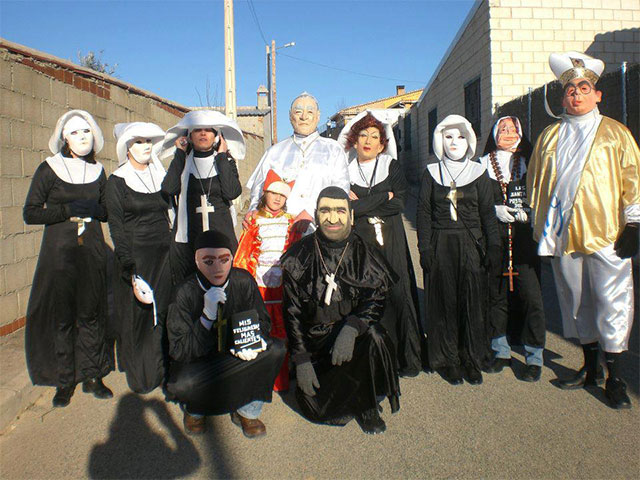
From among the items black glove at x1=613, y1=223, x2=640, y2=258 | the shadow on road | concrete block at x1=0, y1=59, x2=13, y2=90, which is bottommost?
the shadow on road

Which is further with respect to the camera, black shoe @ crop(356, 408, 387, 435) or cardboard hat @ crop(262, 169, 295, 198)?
cardboard hat @ crop(262, 169, 295, 198)

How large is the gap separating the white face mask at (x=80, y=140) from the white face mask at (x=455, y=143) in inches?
104

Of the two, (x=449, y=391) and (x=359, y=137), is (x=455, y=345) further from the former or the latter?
(x=359, y=137)

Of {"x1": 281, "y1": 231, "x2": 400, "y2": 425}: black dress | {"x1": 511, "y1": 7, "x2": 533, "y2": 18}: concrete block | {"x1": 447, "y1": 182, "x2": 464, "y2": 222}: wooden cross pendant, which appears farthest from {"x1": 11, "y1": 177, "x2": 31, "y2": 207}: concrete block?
{"x1": 511, "y1": 7, "x2": 533, "y2": 18}: concrete block

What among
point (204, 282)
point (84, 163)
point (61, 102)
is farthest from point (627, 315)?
point (61, 102)

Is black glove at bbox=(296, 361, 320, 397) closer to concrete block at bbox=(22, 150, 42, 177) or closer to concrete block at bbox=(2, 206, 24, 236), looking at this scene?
concrete block at bbox=(2, 206, 24, 236)

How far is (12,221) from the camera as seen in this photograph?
498cm

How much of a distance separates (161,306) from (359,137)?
81.0 inches

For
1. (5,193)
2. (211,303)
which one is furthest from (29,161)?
(211,303)

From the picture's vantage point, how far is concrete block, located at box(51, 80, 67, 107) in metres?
5.76

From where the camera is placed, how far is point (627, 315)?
11.4 feet

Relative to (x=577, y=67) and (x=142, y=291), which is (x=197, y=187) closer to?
(x=142, y=291)

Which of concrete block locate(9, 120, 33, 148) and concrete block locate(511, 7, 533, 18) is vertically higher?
concrete block locate(511, 7, 533, 18)

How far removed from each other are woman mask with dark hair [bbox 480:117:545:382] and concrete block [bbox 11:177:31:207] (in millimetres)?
4332
